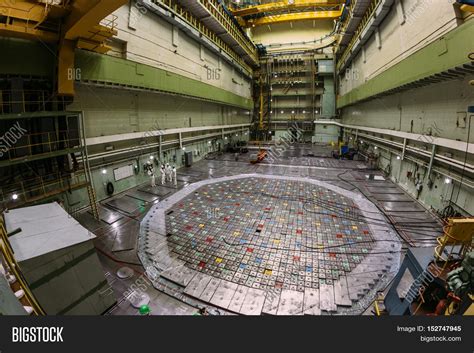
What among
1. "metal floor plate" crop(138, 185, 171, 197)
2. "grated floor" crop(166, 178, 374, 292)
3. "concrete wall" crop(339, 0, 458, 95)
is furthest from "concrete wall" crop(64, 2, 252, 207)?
"concrete wall" crop(339, 0, 458, 95)

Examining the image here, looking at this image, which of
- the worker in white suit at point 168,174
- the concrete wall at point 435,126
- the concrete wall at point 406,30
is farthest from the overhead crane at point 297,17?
the worker in white suit at point 168,174

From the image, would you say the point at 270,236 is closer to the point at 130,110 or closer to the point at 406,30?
the point at 130,110

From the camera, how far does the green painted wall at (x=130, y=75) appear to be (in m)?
7.80

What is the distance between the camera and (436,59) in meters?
6.48

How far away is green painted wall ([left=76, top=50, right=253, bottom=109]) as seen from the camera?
7.80m

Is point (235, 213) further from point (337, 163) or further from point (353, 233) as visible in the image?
point (337, 163)

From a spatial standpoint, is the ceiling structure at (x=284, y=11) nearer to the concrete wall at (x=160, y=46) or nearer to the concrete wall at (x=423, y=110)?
the concrete wall at (x=160, y=46)

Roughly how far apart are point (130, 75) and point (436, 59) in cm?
1141

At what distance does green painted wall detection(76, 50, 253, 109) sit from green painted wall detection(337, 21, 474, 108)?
11250 mm

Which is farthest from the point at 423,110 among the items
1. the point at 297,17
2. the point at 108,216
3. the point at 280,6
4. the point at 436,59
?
the point at 297,17

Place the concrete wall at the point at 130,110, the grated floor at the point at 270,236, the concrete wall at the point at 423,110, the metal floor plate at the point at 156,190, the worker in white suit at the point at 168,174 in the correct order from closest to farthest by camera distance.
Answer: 1. the grated floor at the point at 270,236
2. the concrete wall at the point at 423,110
3. the concrete wall at the point at 130,110
4. the metal floor plate at the point at 156,190
5. the worker in white suit at the point at 168,174

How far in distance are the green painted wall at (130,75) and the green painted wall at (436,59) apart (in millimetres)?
11250

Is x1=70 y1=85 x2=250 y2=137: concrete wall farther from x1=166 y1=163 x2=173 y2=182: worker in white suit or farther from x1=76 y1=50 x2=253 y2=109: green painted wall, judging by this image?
x1=166 y1=163 x2=173 y2=182: worker in white suit

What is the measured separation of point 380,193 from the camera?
34.6 feet
